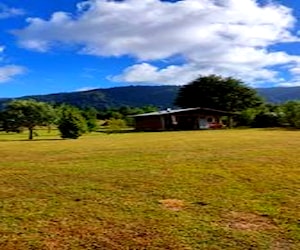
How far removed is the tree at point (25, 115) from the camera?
154ft


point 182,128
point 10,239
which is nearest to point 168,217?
point 10,239

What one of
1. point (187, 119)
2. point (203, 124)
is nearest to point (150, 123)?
point (187, 119)

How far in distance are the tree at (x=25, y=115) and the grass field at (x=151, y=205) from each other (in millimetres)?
31507

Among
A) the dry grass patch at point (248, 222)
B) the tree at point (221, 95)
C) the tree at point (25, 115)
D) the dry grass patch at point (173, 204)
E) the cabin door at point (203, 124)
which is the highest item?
the tree at point (221, 95)

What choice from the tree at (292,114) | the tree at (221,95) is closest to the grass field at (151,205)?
the tree at (292,114)

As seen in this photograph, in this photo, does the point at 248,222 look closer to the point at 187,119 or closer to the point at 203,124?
the point at 203,124

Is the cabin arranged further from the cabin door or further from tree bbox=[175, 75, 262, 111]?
tree bbox=[175, 75, 262, 111]

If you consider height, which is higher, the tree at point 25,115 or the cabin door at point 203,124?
the tree at point 25,115

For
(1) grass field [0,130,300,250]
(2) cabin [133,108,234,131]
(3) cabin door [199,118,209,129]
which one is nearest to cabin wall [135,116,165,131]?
(2) cabin [133,108,234,131]

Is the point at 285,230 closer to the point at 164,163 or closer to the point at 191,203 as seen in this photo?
the point at 191,203

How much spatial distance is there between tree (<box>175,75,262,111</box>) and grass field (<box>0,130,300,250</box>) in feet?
191

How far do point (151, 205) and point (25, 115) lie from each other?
38955 millimetres

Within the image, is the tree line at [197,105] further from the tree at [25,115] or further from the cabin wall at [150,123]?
the cabin wall at [150,123]

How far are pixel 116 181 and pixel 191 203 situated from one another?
2946mm
